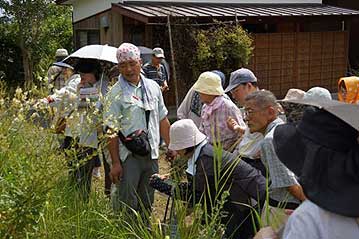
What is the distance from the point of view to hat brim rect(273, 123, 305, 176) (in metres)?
1.53

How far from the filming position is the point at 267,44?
41.5 ft

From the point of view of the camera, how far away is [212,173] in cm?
312

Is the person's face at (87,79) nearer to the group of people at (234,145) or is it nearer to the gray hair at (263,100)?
the group of people at (234,145)

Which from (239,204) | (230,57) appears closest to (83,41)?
(230,57)

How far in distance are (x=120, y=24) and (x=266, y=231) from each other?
10.4 metres

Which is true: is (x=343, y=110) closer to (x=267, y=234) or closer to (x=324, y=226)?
(x=324, y=226)

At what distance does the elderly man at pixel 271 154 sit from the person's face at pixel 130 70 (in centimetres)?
101

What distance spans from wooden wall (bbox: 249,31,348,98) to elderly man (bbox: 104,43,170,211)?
344 inches

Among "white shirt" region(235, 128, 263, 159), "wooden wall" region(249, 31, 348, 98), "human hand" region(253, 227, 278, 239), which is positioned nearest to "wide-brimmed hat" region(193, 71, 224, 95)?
"white shirt" region(235, 128, 263, 159)

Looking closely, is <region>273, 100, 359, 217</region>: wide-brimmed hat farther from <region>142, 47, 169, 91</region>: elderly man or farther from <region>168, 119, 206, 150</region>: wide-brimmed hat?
<region>142, 47, 169, 91</region>: elderly man

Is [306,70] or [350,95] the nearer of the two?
[350,95]

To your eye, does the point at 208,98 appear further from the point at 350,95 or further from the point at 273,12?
the point at 273,12

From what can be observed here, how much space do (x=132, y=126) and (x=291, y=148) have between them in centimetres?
235

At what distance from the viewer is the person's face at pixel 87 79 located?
4270 millimetres
